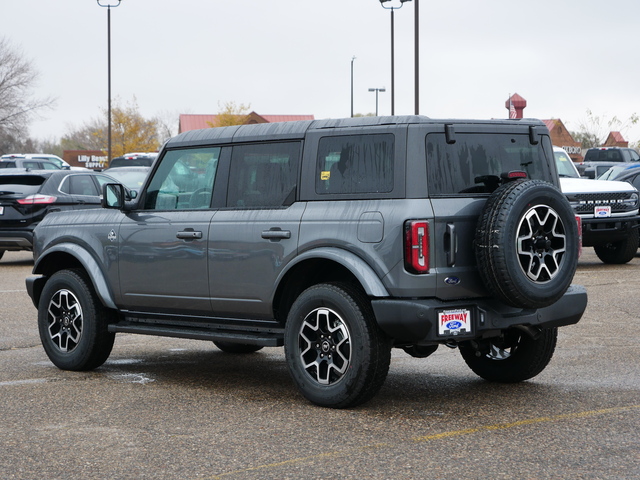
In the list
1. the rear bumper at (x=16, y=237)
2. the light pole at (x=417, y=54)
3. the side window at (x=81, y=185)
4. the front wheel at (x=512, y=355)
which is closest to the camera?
the front wheel at (x=512, y=355)

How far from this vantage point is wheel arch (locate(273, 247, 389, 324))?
20.8ft

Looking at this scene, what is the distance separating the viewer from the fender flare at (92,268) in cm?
807

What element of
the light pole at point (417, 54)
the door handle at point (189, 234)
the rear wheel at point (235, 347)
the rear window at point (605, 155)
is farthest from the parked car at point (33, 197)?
the rear window at point (605, 155)

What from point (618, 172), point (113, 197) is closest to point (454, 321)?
point (113, 197)

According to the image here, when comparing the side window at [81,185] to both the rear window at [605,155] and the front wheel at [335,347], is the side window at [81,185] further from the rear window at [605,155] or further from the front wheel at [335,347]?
the rear window at [605,155]

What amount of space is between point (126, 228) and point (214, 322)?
1.13 metres

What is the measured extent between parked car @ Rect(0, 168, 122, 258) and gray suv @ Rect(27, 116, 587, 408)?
1060cm

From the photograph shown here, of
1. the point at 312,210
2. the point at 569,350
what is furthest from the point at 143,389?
the point at 569,350

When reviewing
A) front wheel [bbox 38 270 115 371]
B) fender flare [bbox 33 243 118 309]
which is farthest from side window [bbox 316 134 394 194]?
front wheel [bbox 38 270 115 371]

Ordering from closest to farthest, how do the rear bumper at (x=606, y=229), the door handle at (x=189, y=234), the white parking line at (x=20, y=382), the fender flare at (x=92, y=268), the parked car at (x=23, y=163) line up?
1. the door handle at (x=189, y=234)
2. the white parking line at (x=20, y=382)
3. the fender flare at (x=92, y=268)
4. the rear bumper at (x=606, y=229)
5. the parked car at (x=23, y=163)

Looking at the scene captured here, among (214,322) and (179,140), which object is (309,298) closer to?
(214,322)

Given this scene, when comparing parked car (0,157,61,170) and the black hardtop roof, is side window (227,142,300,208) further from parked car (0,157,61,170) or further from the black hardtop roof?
parked car (0,157,61,170)

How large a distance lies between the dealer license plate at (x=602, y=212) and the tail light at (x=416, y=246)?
439 inches

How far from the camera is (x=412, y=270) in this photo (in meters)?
6.23
